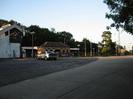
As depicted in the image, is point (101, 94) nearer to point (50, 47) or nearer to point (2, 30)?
point (2, 30)

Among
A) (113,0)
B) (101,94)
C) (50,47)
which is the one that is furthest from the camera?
(50,47)

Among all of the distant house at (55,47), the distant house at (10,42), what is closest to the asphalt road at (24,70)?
the distant house at (10,42)

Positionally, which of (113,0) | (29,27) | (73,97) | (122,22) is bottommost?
(73,97)

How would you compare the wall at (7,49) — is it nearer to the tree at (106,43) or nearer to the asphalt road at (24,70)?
the asphalt road at (24,70)

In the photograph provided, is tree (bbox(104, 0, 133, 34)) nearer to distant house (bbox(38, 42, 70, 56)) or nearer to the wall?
the wall

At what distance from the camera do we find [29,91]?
11328 millimetres

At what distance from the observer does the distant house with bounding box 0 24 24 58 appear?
66.6 m

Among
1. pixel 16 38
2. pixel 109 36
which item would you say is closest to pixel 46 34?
pixel 109 36

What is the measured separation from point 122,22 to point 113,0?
89.1 inches

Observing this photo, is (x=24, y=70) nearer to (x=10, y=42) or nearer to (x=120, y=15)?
(x=120, y=15)

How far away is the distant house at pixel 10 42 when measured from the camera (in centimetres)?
6656

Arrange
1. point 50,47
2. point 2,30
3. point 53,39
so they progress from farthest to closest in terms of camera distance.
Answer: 1. point 53,39
2. point 50,47
3. point 2,30

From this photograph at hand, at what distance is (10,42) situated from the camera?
69625mm

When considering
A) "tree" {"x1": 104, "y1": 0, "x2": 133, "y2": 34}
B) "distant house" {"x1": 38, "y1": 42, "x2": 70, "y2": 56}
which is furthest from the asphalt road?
"distant house" {"x1": 38, "y1": 42, "x2": 70, "y2": 56}
